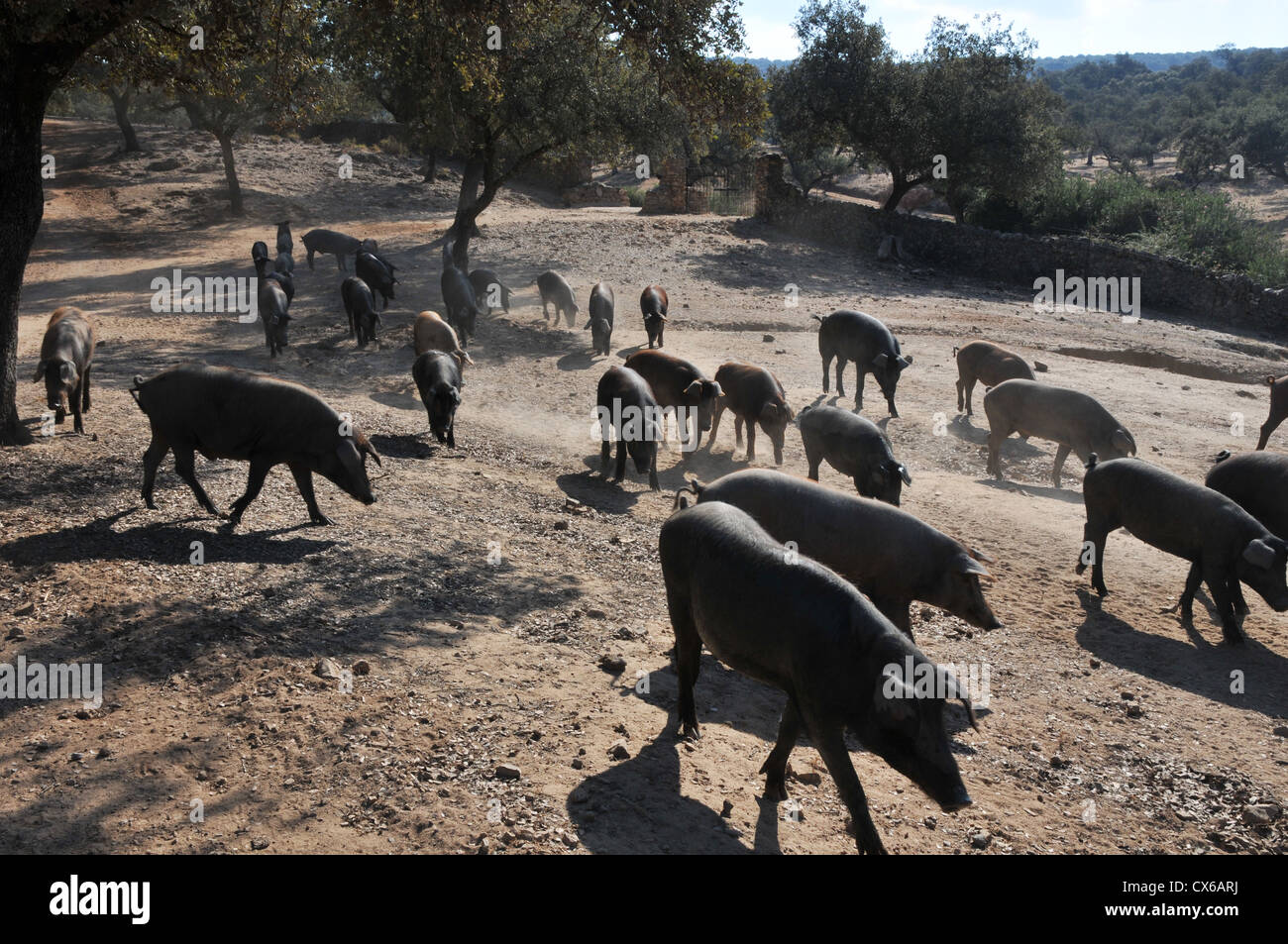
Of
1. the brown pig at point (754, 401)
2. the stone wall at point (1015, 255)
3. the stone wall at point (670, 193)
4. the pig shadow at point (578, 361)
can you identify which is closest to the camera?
the brown pig at point (754, 401)

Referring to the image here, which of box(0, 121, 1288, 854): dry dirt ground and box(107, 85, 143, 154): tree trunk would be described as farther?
box(107, 85, 143, 154): tree trunk

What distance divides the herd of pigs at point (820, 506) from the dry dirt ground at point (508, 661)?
0.45 m

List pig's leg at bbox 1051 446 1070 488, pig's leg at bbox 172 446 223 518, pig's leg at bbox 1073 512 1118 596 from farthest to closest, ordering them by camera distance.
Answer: pig's leg at bbox 1051 446 1070 488 < pig's leg at bbox 1073 512 1118 596 < pig's leg at bbox 172 446 223 518

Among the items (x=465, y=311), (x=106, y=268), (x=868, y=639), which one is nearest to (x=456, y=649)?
(x=868, y=639)

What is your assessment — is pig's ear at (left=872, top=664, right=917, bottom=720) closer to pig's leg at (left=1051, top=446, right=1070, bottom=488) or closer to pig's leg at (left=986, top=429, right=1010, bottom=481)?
pig's leg at (left=986, top=429, right=1010, bottom=481)

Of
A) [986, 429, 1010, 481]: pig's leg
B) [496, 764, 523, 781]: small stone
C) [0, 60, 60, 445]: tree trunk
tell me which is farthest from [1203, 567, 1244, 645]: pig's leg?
[0, 60, 60, 445]: tree trunk

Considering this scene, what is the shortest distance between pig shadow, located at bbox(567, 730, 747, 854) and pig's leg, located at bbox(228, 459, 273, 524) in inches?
202

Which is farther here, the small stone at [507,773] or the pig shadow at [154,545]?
the pig shadow at [154,545]

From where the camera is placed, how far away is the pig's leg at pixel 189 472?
9305 mm

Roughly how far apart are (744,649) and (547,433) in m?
8.82

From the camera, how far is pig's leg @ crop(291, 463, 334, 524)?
31.3ft

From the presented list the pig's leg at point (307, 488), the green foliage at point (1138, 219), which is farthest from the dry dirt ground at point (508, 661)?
the green foliage at point (1138, 219)

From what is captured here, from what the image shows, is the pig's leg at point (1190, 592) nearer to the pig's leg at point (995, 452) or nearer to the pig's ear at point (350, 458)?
the pig's leg at point (995, 452)

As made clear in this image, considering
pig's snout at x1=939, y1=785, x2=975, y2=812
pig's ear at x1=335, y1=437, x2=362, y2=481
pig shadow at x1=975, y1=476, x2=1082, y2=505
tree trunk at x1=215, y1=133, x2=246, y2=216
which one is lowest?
pig's snout at x1=939, y1=785, x2=975, y2=812
